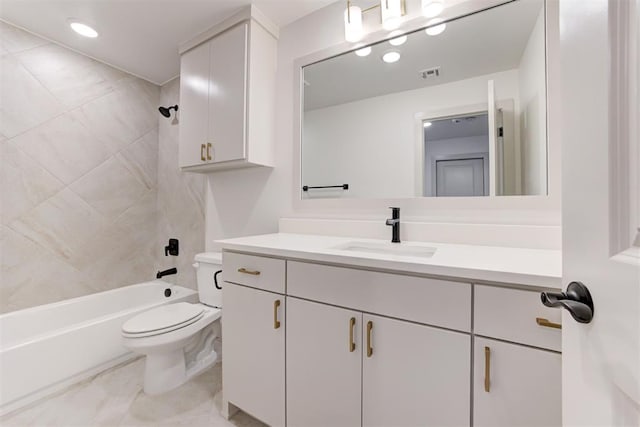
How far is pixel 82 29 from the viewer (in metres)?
1.90

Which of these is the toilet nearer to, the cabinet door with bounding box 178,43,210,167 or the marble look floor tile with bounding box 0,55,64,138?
the cabinet door with bounding box 178,43,210,167

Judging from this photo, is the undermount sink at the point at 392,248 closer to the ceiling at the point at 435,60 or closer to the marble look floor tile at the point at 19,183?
the ceiling at the point at 435,60

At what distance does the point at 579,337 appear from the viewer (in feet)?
1.40

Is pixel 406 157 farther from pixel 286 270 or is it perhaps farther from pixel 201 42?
pixel 201 42

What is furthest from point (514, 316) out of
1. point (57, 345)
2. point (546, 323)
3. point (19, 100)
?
point (19, 100)

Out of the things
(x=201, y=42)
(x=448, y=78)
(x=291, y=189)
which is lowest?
(x=291, y=189)

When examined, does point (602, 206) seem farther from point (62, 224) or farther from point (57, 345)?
point (62, 224)

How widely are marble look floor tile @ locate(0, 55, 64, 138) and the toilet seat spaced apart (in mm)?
1627

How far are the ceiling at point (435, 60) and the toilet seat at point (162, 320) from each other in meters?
1.55

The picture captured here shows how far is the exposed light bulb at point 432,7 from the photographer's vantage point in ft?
4.27

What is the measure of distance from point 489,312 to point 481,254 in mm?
309

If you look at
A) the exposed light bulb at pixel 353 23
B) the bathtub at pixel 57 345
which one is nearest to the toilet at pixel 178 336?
the bathtub at pixel 57 345

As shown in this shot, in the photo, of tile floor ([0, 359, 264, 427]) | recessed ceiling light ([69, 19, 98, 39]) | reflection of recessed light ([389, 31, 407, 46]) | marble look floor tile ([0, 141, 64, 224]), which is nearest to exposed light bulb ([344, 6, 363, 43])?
reflection of recessed light ([389, 31, 407, 46])

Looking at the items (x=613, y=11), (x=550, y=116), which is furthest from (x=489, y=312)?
(x=550, y=116)
